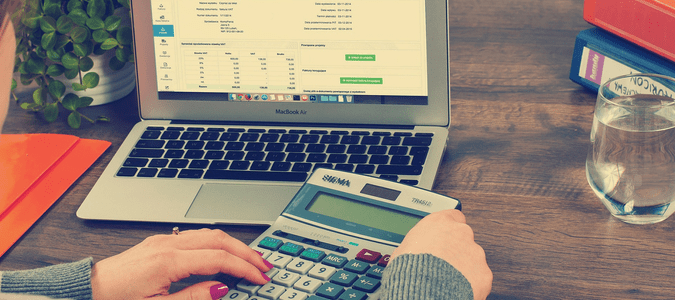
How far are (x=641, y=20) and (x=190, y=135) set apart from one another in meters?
0.62

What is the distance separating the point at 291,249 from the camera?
1.89ft

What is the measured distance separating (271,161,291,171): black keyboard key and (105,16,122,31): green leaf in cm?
34

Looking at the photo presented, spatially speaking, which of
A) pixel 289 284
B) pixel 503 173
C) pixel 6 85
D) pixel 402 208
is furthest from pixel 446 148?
pixel 6 85

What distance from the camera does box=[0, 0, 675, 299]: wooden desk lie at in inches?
23.1

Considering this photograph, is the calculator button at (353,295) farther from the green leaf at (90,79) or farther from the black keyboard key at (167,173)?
the green leaf at (90,79)

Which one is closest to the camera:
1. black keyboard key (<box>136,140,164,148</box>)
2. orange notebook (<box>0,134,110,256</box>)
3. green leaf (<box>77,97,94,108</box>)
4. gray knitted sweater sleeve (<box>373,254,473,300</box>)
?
gray knitted sweater sleeve (<box>373,254,473,300</box>)

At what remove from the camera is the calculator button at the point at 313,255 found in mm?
562

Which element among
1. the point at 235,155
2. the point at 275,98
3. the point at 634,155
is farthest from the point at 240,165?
the point at 634,155

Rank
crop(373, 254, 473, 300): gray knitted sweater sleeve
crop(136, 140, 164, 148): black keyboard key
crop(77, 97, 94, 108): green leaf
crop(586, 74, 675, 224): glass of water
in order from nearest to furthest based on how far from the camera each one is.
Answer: crop(373, 254, 473, 300): gray knitted sweater sleeve < crop(586, 74, 675, 224): glass of water < crop(136, 140, 164, 148): black keyboard key < crop(77, 97, 94, 108): green leaf

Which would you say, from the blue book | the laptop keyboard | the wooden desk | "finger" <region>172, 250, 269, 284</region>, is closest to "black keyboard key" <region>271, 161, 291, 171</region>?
the laptop keyboard

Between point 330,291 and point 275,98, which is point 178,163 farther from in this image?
point 330,291

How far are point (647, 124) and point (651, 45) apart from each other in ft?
0.82

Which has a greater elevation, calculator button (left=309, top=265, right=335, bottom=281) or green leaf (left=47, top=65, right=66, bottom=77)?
green leaf (left=47, top=65, right=66, bottom=77)

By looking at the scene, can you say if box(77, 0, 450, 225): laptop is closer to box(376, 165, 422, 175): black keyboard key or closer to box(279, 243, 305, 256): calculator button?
box(376, 165, 422, 175): black keyboard key
